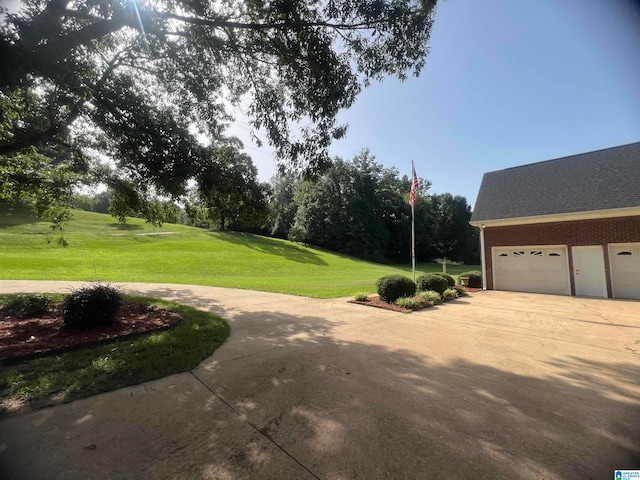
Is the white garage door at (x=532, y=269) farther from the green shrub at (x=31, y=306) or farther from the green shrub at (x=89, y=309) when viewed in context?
the green shrub at (x=31, y=306)

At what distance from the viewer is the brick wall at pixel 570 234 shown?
12.4m

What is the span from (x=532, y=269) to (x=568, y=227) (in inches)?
104

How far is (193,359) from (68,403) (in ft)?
5.07

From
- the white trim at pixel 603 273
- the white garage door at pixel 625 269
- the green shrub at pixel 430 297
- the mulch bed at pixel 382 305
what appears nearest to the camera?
the mulch bed at pixel 382 305

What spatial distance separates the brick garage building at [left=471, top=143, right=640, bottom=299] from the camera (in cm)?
1255

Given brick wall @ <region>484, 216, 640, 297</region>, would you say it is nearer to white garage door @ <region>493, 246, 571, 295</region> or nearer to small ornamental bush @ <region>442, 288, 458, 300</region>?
white garage door @ <region>493, 246, 571, 295</region>

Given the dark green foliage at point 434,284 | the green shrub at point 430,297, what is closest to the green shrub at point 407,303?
the green shrub at point 430,297

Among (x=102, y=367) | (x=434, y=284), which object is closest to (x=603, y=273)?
(x=434, y=284)

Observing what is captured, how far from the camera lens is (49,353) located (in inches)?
174

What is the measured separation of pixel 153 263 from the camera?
2198cm

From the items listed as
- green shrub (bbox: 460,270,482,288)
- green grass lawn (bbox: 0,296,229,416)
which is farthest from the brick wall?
green grass lawn (bbox: 0,296,229,416)

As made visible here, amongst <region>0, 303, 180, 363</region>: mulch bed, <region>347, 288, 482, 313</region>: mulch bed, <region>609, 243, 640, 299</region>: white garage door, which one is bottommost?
<region>0, 303, 180, 363</region>: mulch bed

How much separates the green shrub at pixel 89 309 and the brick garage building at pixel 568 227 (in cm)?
1728

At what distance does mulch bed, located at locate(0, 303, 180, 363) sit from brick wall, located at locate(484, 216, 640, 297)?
1665cm
